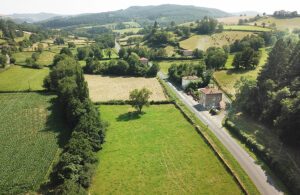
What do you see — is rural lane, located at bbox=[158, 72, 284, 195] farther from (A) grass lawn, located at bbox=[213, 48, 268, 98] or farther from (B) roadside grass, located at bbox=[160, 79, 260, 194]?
(A) grass lawn, located at bbox=[213, 48, 268, 98]

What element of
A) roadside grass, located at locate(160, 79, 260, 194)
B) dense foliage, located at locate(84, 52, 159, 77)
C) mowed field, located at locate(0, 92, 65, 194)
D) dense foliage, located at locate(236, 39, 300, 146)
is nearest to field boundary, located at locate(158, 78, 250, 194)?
roadside grass, located at locate(160, 79, 260, 194)

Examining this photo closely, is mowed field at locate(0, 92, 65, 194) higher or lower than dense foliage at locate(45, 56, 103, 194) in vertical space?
lower

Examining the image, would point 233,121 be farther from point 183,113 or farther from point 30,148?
point 30,148

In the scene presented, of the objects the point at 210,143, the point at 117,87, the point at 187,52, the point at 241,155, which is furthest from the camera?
the point at 187,52

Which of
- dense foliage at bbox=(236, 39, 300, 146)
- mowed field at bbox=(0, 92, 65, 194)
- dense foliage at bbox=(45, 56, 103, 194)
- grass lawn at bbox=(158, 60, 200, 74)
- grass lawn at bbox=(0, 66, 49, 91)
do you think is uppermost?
dense foliage at bbox=(236, 39, 300, 146)

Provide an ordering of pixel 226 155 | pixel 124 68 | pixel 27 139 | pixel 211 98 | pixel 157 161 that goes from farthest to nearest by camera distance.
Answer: pixel 124 68, pixel 211 98, pixel 27 139, pixel 226 155, pixel 157 161

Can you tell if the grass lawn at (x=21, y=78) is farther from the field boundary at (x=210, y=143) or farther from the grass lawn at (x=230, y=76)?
the grass lawn at (x=230, y=76)

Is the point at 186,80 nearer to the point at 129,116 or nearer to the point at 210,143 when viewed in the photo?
the point at 129,116

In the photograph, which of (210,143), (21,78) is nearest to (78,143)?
(210,143)

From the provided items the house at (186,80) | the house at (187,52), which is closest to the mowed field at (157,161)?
the house at (186,80)
